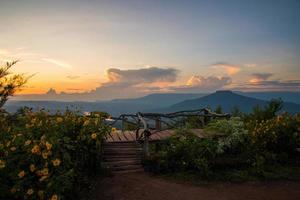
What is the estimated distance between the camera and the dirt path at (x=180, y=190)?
8906 mm

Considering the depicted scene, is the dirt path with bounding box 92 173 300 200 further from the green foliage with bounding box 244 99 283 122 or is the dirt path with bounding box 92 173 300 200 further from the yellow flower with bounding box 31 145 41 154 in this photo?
the green foliage with bounding box 244 99 283 122

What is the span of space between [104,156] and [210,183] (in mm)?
3636

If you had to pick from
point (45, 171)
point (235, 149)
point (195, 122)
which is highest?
point (45, 171)

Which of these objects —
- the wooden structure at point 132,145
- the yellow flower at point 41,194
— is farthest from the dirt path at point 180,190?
the yellow flower at point 41,194

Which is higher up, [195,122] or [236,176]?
[195,122]

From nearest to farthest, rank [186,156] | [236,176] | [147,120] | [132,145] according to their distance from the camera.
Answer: [236,176], [186,156], [132,145], [147,120]

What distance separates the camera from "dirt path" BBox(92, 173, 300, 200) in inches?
351

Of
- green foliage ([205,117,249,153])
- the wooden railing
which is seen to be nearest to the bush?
the wooden railing

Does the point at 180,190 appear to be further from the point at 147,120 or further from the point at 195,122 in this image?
the point at 195,122

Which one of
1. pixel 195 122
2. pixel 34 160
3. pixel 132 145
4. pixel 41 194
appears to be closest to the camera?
pixel 41 194

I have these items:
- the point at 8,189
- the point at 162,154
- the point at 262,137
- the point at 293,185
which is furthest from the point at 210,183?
the point at 8,189

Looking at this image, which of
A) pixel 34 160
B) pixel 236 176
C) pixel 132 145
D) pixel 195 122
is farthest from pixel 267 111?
pixel 34 160

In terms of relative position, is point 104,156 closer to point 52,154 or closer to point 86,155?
point 86,155

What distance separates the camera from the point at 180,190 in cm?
945
